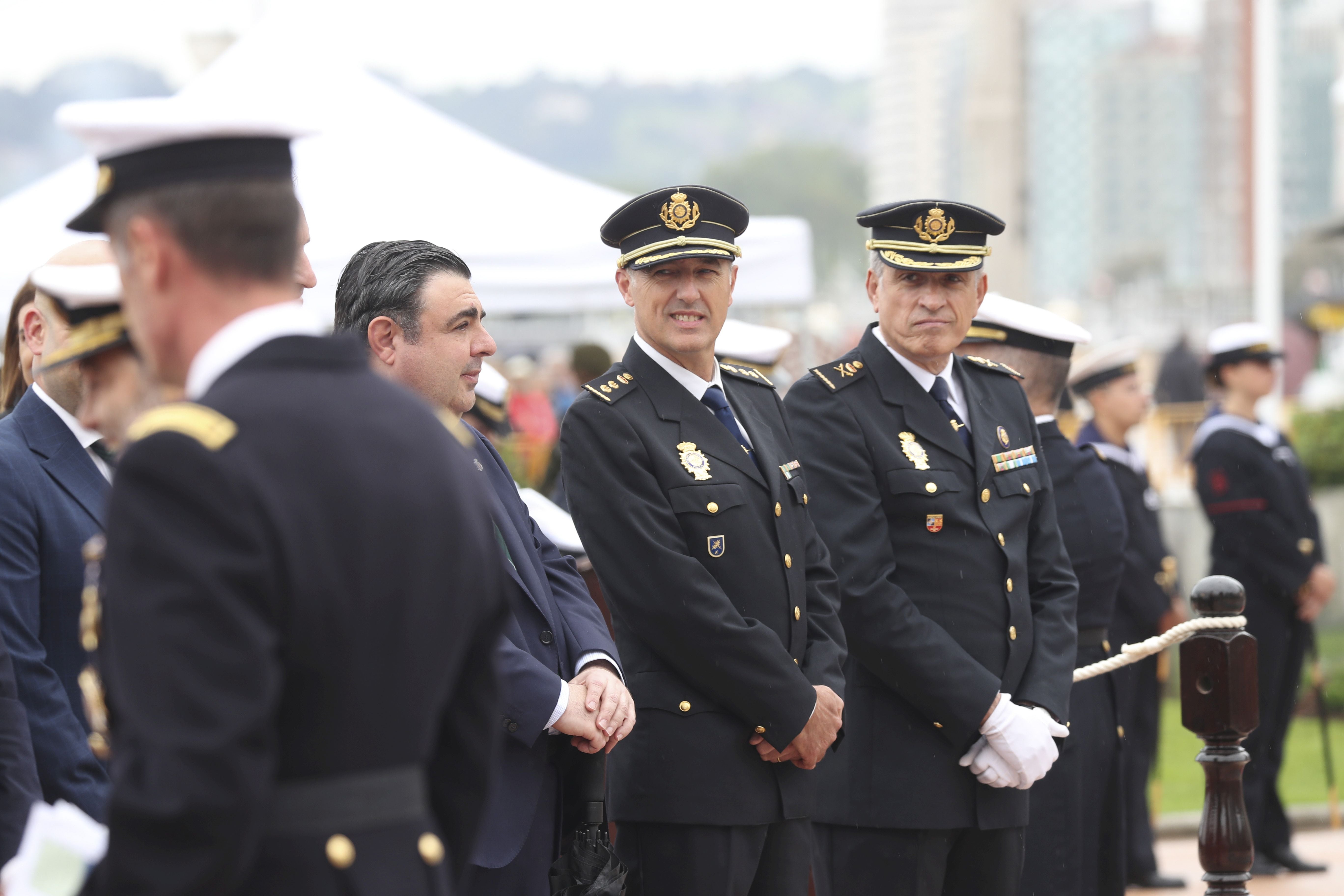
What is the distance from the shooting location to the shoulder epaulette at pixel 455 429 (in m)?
2.14

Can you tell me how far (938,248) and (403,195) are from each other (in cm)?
313

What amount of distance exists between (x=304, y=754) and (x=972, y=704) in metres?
2.32

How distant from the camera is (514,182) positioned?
729 cm

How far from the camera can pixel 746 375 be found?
4105mm

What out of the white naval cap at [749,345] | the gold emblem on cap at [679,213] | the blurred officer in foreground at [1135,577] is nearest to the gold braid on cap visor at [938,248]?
the gold emblem on cap at [679,213]

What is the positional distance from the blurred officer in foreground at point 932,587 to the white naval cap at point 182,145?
2.31m

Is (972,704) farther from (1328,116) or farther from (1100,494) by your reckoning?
(1328,116)

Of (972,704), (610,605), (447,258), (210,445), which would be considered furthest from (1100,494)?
(210,445)

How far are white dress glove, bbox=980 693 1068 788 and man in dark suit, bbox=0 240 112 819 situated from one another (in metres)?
2.05

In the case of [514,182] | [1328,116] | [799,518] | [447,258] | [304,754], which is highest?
[1328,116]

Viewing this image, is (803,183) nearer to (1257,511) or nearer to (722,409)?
(1257,511)

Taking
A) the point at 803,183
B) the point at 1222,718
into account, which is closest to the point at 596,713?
the point at 1222,718

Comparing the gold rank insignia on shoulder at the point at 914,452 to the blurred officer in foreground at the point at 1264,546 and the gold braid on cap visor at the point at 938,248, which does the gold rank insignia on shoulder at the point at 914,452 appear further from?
the blurred officer in foreground at the point at 1264,546

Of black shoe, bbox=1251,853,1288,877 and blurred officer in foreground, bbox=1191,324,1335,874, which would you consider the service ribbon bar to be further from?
black shoe, bbox=1251,853,1288,877
